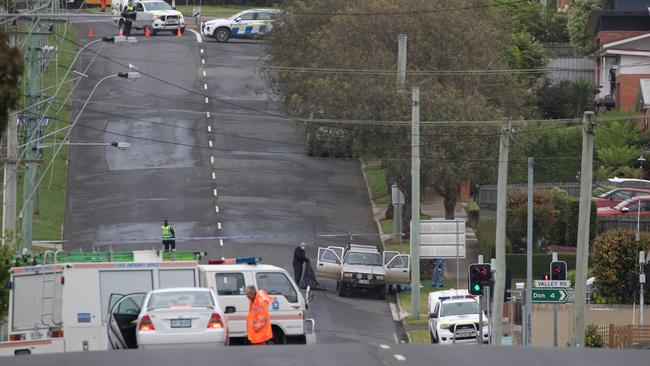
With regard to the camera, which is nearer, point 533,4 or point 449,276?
point 449,276

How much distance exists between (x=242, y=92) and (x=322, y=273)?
2938 centimetres

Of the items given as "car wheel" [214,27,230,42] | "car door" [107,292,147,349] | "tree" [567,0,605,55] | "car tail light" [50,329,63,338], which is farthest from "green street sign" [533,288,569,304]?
"car wheel" [214,27,230,42]

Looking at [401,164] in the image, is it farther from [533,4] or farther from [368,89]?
[533,4]

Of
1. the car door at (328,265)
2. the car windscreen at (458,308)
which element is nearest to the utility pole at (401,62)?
the car door at (328,265)

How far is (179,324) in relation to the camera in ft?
76.9

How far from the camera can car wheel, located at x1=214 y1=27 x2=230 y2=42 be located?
8738 cm

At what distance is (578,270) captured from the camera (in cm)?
3581

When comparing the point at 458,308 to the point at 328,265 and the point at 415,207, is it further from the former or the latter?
the point at 328,265

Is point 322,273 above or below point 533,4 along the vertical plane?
below

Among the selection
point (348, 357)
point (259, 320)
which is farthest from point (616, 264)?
point (348, 357)

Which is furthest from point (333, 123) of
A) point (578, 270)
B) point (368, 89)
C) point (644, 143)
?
point (578, 270)

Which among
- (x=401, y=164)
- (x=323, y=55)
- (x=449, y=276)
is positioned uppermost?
(x=323, y=55)

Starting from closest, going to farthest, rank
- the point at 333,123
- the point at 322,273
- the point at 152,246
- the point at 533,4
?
the point at 322,273 → the point at 152,246 → the point at 333,123 → the point at 533,4

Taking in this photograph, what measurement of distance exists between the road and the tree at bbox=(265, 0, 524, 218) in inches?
148
